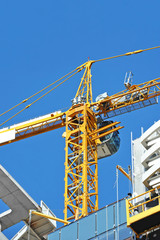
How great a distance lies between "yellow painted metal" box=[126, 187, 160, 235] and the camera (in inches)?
1427

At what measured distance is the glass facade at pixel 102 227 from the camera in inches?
1610

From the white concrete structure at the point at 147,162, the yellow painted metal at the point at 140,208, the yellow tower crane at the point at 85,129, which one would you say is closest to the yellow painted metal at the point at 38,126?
the yellow tower crane at the point at 85,129

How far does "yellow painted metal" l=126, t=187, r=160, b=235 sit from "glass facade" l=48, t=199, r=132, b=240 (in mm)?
1132

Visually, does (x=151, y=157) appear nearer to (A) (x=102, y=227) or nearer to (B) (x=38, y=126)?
(A) (x=102, y=227)

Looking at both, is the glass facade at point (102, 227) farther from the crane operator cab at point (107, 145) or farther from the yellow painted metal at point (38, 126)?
the yellow painted metal at point (38, 126)

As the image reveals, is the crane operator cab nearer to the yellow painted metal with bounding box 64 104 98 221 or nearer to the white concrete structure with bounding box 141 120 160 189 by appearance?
the yellow painted metal with bounding box 64 104 98 221

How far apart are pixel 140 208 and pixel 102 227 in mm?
4012

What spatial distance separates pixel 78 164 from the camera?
76188 mm

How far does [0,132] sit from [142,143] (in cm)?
4875

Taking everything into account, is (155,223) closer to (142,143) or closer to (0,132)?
(142,143)

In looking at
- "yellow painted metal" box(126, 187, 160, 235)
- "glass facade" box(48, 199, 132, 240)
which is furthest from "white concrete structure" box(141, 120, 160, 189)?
"glass facade" box(48, 199, 132, 240)

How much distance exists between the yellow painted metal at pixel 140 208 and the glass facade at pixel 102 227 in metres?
1.13

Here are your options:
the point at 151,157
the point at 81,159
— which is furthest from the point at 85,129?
the point at 151,157

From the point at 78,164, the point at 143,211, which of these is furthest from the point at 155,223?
the point at 78,164
